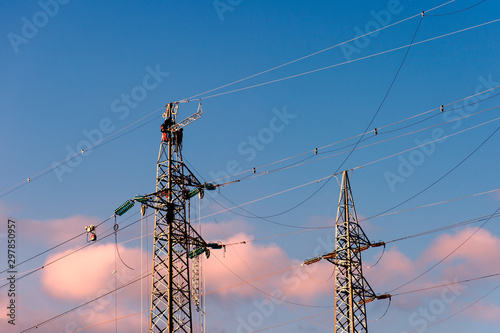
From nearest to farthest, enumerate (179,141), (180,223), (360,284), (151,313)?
(151,313) < (180,223) < (179,141) < (360,284)

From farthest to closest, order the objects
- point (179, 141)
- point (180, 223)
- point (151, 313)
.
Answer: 1. point (179, 141)
2. point (180, 223)
3. point (151, 313)

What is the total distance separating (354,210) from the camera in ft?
207

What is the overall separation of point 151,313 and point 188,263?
4465 millimetres

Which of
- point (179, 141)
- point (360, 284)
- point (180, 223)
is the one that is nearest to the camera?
point (180, 223)

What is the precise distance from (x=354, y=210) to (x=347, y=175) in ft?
11.5

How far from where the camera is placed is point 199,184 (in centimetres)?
5388

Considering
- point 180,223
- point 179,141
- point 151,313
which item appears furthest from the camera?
point 179,141

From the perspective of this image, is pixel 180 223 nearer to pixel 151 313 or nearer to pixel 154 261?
pixel 154 261

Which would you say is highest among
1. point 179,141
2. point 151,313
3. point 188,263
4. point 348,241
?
point 179,141

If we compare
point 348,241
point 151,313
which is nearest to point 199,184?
point 151,313

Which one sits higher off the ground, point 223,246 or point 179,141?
point 179,141

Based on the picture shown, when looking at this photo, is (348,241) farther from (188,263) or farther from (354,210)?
(188,263)

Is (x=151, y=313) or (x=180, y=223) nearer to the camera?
(x=151, y=313)

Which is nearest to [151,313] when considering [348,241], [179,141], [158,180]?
[158,180]
